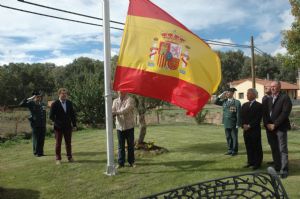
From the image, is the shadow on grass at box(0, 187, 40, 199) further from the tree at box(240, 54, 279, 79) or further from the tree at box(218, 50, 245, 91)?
the tree at box(218, 50, 245, 91)

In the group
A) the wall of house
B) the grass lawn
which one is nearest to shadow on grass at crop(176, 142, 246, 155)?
the grass lawn

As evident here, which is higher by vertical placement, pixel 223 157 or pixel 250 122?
pixel 250 122

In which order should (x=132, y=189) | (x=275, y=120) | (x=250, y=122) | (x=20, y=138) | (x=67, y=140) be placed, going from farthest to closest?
(x=20, y=138), (x=67, y=140), (x=250, y=122), (x=275, y=120), (x=132, y=189)

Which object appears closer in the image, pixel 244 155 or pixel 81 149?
pixel 244 155

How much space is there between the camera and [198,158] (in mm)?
9680

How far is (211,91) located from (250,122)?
1663 millimetres

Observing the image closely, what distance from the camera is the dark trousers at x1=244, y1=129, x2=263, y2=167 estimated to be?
27.3ft

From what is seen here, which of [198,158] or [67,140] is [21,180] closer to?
[67,140]

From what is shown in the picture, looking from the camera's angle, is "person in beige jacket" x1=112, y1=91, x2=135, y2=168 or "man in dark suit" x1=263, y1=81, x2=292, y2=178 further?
"person in beige jacket" x1=112, y1=91, x2=135, y2=168

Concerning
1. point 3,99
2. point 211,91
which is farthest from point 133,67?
point 3,99

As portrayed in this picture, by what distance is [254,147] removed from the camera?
27.5 feet

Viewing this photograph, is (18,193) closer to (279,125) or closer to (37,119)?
(37,119)

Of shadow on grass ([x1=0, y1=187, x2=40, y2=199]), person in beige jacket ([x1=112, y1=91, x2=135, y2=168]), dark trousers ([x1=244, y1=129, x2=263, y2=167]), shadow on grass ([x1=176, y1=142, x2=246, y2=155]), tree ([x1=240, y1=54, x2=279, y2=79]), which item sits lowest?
shadow on grass ([x1=0, y1=187, x2=40, y2=199])

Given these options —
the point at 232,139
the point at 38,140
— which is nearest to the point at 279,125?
the point at 232,139
